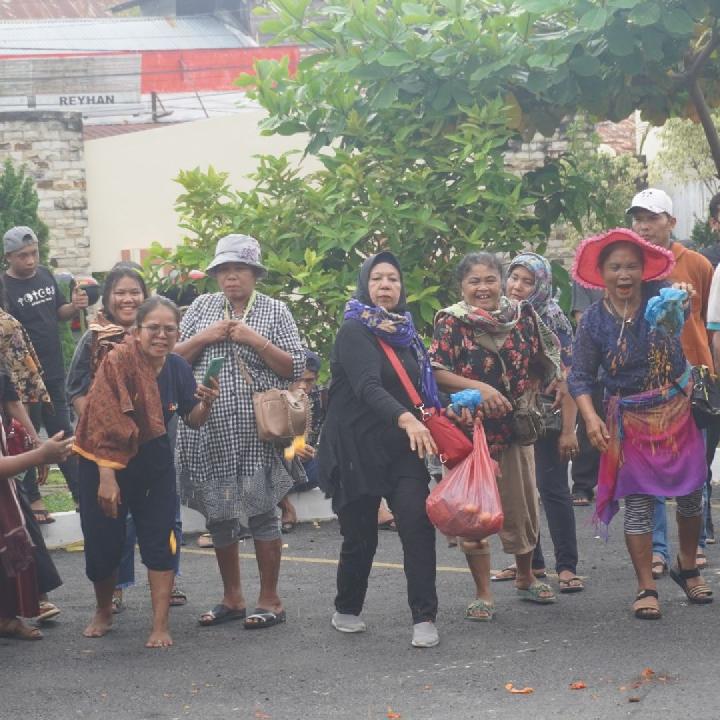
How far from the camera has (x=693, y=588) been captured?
752 centimetres

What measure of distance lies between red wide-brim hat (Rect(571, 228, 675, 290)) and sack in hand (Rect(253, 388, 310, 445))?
5.12 feet

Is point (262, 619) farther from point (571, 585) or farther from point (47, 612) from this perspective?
point (571, 585)

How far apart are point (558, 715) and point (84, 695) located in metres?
1.95

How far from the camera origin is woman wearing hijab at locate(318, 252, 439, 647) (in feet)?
22.6

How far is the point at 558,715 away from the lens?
562cm

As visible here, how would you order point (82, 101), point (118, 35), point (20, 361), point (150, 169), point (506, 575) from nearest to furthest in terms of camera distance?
point (506, 575)
point (20, 361)
point (150, 169)
point (82, 101)
point (118, 35)

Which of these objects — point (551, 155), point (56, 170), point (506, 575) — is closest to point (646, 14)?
point (506, 575)

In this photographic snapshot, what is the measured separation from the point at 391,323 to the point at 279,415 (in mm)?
786

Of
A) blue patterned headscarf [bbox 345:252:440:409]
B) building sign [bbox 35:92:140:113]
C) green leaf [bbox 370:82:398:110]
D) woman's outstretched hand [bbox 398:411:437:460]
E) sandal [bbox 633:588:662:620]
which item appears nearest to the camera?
woman's outstretched hand [bbox 398:411:437:460]

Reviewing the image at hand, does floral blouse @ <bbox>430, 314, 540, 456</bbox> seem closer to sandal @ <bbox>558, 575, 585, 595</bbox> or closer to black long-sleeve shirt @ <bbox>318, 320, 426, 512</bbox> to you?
black long-sleeve shirt @ <bbox>318, 320, 426, 512</bbox>

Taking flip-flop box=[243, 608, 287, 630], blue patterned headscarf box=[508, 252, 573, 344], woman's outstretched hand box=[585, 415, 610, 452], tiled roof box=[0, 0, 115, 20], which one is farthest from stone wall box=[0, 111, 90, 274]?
tiled roof box=[0, 0, 115, 20]

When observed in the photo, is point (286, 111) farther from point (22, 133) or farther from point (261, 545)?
point (22, 133)

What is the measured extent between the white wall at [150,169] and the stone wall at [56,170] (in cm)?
39

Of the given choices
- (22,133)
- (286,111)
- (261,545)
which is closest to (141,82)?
(22,133)
